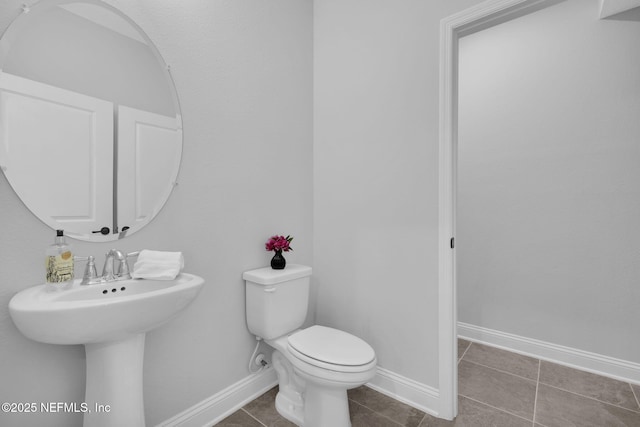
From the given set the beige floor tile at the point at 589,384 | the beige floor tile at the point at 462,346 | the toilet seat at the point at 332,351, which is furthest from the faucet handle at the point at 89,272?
the beige floor tile at the point at 589,384

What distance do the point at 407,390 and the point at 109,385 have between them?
147cm

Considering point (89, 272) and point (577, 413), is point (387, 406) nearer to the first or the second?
point (577, 413)

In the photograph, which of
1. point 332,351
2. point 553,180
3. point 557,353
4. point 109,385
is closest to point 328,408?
point 332,351

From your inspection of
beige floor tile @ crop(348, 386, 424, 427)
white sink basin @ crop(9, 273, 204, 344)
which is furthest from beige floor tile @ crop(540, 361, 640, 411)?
white sink basin @ crop(9, 273, 204, 344)

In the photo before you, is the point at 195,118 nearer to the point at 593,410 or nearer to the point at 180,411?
the point at 180,411

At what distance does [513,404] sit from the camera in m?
1.67

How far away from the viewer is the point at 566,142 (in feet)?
6.92

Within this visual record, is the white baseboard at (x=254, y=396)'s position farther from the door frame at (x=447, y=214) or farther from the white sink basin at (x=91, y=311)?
the white sink basin at (x=91, y=311)

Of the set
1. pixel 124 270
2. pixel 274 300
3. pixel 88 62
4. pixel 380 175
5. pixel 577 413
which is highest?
pixel 88 62

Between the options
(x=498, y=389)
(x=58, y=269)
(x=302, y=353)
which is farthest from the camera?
(x=498, y=389)

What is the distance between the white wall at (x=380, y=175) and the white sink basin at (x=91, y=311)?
1123mm

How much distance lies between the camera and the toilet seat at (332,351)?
4.21 feet

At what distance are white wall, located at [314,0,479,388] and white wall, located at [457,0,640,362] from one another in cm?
117

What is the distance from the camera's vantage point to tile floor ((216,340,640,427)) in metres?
1.53
